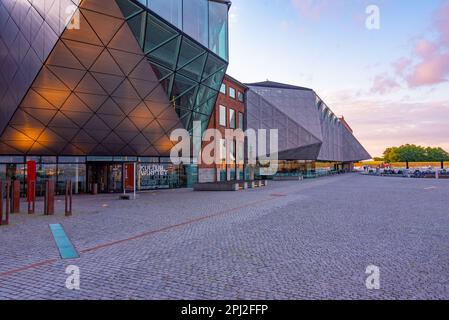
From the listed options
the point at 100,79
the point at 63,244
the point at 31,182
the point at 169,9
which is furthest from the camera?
the point at 100,79

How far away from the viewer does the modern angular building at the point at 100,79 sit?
44.2 ft

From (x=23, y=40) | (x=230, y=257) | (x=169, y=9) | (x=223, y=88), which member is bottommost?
(x=230, y=257)

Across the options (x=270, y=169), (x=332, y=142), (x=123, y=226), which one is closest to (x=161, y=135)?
(x=123, y=226)

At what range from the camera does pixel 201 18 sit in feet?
60.2

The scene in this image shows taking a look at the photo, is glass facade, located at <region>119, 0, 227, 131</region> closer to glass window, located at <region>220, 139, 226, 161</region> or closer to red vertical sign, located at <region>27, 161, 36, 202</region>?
red vertical sign, located at <region>27, 161, 36, 202</region>

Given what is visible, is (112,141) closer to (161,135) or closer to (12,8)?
(161,135)

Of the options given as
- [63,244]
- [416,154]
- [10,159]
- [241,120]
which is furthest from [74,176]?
[416,154]

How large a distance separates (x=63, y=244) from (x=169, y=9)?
42.7ft

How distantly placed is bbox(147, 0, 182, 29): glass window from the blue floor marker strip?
35.9ft

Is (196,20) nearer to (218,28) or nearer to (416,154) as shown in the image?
(218,28)

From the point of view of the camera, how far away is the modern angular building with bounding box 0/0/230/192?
44.2 ft

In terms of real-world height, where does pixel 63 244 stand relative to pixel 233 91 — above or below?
below
